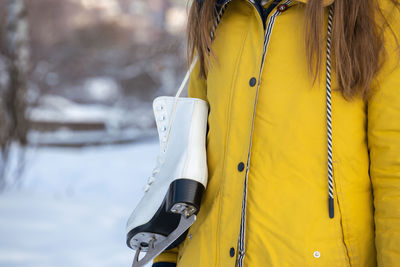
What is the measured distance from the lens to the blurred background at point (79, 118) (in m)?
4.02

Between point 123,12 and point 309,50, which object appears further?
point 123,12

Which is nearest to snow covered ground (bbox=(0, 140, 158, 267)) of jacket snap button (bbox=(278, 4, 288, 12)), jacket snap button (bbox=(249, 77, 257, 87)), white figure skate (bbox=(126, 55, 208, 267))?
white figure skate (bbox=(126, 55, 208, 267))

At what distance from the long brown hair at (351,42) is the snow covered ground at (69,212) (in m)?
2.67

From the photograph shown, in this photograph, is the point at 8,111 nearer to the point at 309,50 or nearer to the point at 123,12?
the point at 309,50

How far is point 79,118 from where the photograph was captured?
12641mm

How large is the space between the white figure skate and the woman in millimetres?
75

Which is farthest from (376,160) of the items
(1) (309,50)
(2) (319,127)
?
(1) (309,50)

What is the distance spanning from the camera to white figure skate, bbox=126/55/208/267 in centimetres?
129

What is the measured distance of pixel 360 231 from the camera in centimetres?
117

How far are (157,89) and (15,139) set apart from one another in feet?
20.4

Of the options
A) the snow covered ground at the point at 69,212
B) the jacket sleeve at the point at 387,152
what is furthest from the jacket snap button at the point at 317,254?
the snow covered ground at the point at 69,212

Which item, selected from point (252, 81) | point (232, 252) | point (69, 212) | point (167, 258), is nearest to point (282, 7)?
point (252, 81)

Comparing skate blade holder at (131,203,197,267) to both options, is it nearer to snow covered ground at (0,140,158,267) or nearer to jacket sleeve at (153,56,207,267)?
jacket sleeve at (153,56,207,267)

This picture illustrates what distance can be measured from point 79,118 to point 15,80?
20.4 feet
